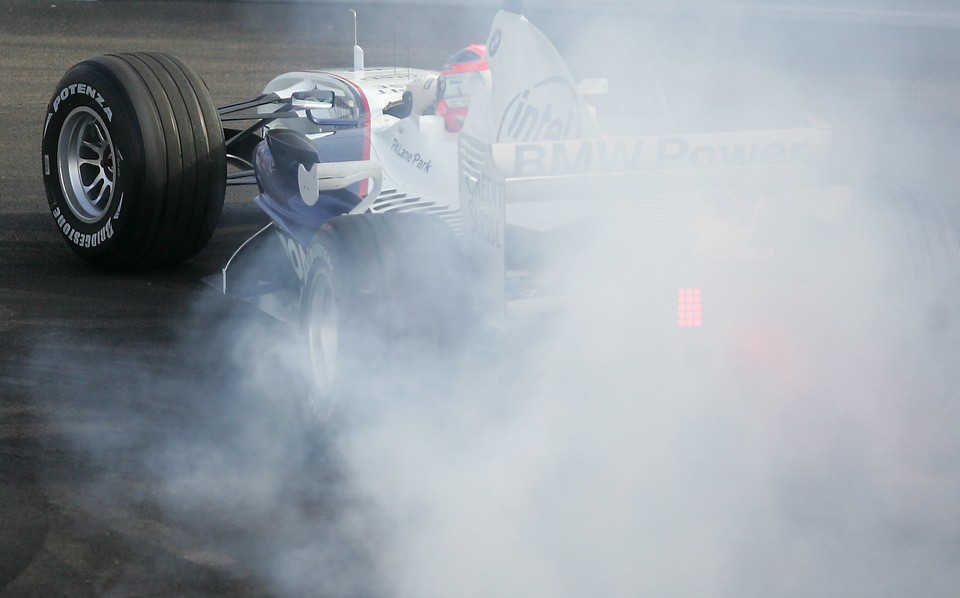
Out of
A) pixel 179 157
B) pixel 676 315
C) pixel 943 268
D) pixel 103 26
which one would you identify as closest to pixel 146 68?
pixel 179 157

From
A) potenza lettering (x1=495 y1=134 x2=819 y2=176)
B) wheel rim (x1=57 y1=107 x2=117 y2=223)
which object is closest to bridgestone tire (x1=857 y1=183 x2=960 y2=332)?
potenza lettering (x1=495 y1=134 x2=819 y2=176)

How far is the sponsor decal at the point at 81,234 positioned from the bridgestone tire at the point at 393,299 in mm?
1652

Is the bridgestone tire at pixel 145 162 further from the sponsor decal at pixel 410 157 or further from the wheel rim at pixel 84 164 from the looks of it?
the sponsor decal at pixel 410 157

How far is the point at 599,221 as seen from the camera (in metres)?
3.11

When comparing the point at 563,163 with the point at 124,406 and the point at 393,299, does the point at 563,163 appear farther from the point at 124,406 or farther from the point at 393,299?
the point at 124,406

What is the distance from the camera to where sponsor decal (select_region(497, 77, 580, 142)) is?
325 centimetres

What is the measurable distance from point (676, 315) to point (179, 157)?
229 centimetres

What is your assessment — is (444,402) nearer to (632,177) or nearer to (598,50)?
(632,177)

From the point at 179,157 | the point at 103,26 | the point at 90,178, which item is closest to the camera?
the point at 179,157

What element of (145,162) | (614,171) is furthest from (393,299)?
(145,162)

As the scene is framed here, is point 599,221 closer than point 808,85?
Yes

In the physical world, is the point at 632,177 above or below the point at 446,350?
above

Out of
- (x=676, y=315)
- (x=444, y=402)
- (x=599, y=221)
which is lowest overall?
(x=444, y=402)

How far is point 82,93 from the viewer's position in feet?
15.5
